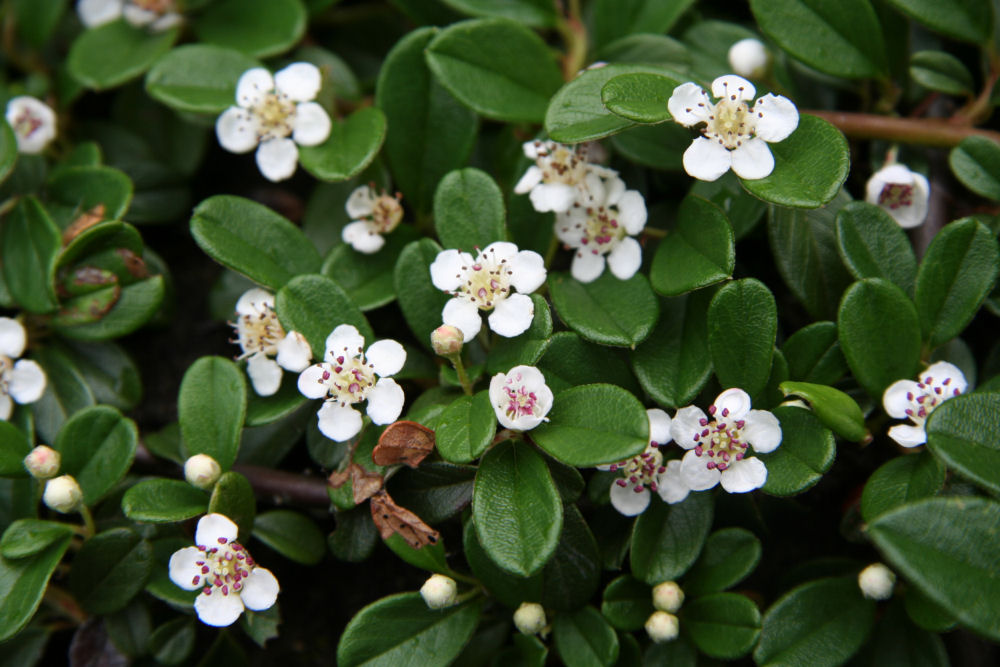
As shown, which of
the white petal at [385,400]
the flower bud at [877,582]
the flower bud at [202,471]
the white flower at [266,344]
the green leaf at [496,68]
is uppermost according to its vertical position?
the green leaf at [496,68]

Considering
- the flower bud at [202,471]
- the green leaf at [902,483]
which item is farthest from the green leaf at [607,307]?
the flower bud at [202,471]

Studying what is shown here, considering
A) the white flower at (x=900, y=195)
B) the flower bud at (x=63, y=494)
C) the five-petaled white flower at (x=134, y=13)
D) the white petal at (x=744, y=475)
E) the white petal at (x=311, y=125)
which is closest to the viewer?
the white petal at (x=744, y=475)

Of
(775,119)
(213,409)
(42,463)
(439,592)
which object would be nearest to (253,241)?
(213,409)

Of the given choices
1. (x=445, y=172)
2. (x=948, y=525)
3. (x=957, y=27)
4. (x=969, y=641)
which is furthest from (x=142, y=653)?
(x=957, y=27)

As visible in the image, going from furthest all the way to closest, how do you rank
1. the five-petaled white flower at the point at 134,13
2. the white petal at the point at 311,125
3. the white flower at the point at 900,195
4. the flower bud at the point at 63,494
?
the five-petaled white flower at the point at 134,13 < the white petal at the point at 311,125 < the white flower at the point at 900,195 < the flower bud at the point at 63,494

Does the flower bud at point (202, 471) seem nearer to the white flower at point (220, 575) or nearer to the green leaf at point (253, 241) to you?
the white flower at point (220, 575)

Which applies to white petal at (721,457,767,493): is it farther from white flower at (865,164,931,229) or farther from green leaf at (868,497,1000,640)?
white flower at (865,164,931,229)

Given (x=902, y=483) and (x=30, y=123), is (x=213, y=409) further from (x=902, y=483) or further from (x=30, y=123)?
(x=902, y=483)
